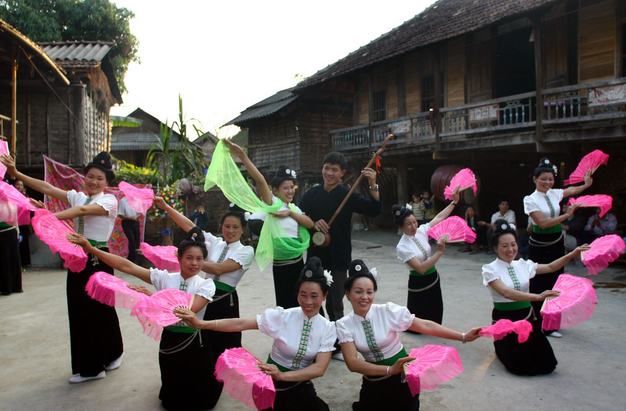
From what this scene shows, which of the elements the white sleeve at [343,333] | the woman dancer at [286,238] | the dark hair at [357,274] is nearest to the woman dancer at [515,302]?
the dark hair at [357,274]

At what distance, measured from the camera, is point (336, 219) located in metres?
4.02

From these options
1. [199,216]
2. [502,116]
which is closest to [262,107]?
[199,216]

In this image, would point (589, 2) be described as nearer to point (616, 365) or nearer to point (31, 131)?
point (616, 365)

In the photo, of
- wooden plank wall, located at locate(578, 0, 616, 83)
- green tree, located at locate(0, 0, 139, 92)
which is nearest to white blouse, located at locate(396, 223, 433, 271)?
wooden plank wall, located at locate(578, 0, 616, 83)

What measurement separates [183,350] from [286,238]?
1251 millimetres

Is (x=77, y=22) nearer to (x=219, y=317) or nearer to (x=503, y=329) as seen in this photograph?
(x=219, y=317)

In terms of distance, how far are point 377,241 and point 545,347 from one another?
1017 centimetres

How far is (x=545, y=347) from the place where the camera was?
3424 millimetres

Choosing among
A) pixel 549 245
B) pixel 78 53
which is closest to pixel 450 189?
pixel 549 245

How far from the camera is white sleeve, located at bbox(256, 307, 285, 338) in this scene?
2594 mm

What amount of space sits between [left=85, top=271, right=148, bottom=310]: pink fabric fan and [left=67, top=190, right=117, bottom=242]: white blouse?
853 millimetres

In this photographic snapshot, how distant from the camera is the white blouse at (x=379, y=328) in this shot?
8.66 ft

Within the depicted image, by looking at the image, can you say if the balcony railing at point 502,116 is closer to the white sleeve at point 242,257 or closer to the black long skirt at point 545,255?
the black long skirt at point 545,255

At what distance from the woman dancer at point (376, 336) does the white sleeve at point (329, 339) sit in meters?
0.04
